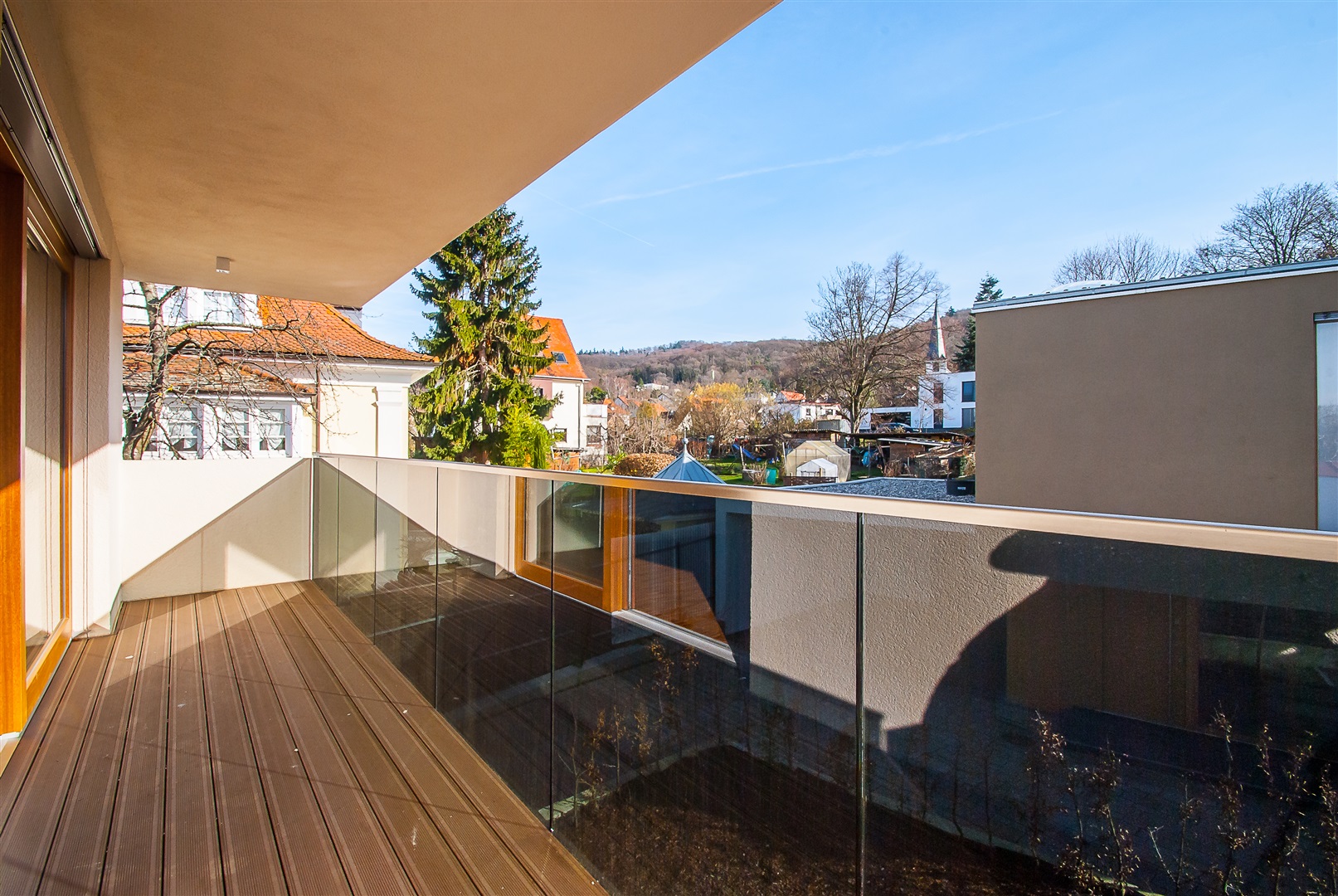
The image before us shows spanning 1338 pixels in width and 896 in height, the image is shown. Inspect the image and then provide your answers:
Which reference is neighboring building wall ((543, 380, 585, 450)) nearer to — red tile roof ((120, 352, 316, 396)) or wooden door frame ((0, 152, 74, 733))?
red tile roof ((120, 352, 316, 396))

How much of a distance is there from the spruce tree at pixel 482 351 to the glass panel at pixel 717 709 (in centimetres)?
1531

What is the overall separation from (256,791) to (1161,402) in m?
8.06

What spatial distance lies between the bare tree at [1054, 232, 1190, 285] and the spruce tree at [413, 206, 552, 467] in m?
13.3

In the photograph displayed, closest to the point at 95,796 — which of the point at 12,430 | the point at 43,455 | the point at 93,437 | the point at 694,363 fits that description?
the point at 12,430

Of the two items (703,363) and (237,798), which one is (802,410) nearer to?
(703,363)

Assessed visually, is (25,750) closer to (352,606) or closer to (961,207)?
(352,606)

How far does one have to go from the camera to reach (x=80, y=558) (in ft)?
11.4

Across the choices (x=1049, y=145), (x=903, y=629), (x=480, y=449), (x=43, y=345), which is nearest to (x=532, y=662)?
(x=903, y=629)

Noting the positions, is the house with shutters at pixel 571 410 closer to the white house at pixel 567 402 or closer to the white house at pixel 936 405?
the white house at pixel 567 402

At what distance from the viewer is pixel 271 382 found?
27.8ft

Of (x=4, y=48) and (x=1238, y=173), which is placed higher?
(x=1238, y=173)

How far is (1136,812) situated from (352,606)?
12.4ft

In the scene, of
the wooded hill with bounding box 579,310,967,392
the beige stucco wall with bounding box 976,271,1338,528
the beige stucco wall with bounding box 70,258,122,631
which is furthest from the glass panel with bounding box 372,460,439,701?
the wooded hill with bounding box 579,310,967,392

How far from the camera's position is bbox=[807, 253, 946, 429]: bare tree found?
850 inches
